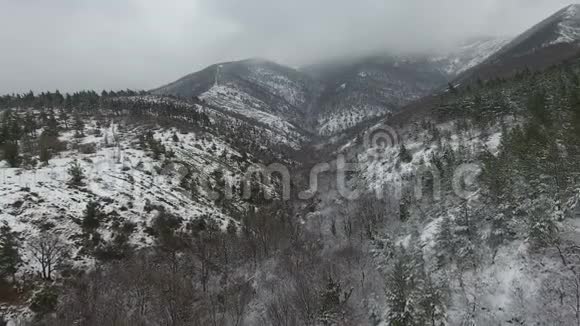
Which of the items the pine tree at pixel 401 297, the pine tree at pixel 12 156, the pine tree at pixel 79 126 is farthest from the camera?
the pine tree at pixel 79 126

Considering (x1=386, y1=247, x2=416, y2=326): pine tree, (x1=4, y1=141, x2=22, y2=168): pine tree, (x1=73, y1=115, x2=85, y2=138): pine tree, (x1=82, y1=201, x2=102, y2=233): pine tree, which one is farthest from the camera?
(x1=73, y1=115, x2=85, y2=138): pine tree

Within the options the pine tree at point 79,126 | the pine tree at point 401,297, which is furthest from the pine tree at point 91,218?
the pine tree at point 401,297

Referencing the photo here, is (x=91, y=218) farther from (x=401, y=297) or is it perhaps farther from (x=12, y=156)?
(x=401, y=297)

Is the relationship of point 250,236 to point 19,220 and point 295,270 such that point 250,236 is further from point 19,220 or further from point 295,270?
point 19,220

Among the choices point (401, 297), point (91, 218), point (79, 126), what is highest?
point (79, 126)

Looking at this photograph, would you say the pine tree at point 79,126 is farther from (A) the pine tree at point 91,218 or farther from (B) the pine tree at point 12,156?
(A) the pine tree at point 91,218

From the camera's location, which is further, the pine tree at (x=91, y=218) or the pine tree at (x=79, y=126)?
the pine tree at (x=79, y=126)

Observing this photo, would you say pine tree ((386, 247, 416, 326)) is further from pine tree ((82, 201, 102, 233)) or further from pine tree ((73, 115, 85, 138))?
pine tree ((73, 115, 85, 138))

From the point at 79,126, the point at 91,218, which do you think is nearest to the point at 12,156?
the point at 91,218

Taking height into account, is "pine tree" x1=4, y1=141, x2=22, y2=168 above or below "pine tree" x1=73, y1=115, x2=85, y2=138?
below

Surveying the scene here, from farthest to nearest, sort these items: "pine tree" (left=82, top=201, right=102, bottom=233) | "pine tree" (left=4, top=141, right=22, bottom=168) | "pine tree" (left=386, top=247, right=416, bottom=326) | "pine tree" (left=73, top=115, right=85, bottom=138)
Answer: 1. "pine tree" (left=73, top=115, right=85, bottom=138)
2. "pine tree" (left=4, top=141, right=22, bottom=168)
3. "pine tree" (left=82, top=201, right=102, bottom=233)
4. "pine tree" (left=386, top=247, right=416, bottom=326)

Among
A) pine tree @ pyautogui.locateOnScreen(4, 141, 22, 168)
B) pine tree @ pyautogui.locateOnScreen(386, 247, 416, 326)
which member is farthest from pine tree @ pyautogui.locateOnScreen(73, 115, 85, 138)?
pine tree @ pyautogui.locateOnScreen(386, 247, 416, 326)

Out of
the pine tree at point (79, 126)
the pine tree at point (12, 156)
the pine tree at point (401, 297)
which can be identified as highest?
the pine tree at point (79, 126)

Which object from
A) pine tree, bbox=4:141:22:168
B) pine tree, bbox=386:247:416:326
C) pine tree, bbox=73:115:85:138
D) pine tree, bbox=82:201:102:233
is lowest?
pine tree, bbox=386:247:416:326
